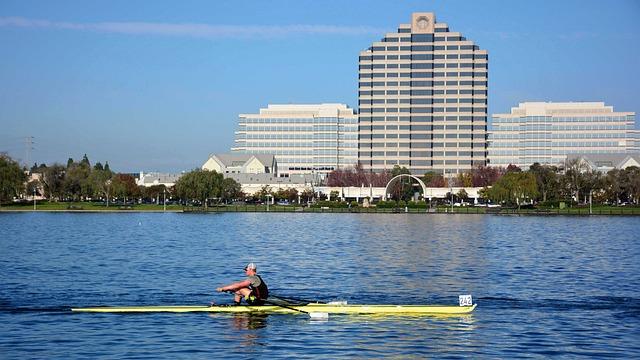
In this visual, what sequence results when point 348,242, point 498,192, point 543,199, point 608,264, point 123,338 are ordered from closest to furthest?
point 123,338
point 608,264
point 348,242
point 498,192
point 543,199

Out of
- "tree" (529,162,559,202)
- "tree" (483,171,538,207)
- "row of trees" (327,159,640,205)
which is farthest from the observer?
"tree" (529,162,559,202)

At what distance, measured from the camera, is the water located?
84.2 ft

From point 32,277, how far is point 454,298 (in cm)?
2046

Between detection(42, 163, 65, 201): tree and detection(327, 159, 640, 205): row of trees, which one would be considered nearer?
Result: detection(327, 159, 640, 205): row of trees

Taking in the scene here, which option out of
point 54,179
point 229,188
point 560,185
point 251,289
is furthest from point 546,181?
point 251,289

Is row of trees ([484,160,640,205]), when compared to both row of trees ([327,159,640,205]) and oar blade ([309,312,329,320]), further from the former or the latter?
oar blade ([309,312,329,320])

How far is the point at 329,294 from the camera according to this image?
37.2 metres

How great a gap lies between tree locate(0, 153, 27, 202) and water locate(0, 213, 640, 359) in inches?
3152

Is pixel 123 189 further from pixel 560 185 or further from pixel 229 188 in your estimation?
pixel 560 185

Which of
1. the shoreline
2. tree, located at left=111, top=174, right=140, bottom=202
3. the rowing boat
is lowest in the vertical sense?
the rowing boat

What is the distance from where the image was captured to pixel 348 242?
Result: 238ft

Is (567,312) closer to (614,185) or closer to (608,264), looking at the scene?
(608,264)

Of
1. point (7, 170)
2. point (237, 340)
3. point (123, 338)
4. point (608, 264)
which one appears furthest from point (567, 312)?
point (7, 170)

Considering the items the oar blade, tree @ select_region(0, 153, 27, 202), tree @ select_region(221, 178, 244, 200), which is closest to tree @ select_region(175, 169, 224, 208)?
tree @ select_region(221, 178, 244, 200)
